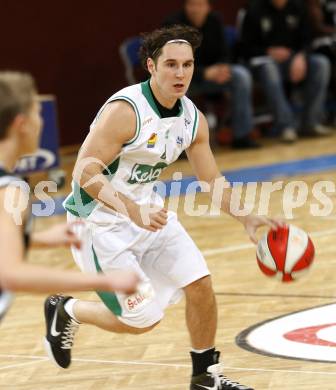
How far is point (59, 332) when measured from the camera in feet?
20.4

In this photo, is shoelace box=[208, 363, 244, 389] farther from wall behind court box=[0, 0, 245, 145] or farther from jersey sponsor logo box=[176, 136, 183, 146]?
wall behind court box=[0, 0, 245, 145]

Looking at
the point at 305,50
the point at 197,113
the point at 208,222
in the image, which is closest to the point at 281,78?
the point at 305,50

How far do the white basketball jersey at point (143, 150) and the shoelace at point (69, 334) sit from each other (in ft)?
2.42

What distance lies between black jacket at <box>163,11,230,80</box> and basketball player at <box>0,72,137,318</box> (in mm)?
9654

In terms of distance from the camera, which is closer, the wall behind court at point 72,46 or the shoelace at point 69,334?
the shoelace at point 69,334

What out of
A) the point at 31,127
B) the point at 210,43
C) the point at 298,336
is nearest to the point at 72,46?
the point at 210,43

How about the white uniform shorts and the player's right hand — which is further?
the white uniform shorts

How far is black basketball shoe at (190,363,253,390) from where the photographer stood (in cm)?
565

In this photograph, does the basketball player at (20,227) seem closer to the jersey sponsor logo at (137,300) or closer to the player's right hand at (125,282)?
the player's right hand at (125,282)

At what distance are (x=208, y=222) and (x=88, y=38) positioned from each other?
18.2 feet

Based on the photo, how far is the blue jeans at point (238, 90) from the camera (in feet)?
45.3

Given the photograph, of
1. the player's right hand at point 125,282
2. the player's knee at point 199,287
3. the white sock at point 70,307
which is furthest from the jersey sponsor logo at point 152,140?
the player's right hand at point 125,282

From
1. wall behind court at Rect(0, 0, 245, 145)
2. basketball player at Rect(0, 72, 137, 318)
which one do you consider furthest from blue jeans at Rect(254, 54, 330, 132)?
basketball player at Rect(0, 72, 137, 318)
